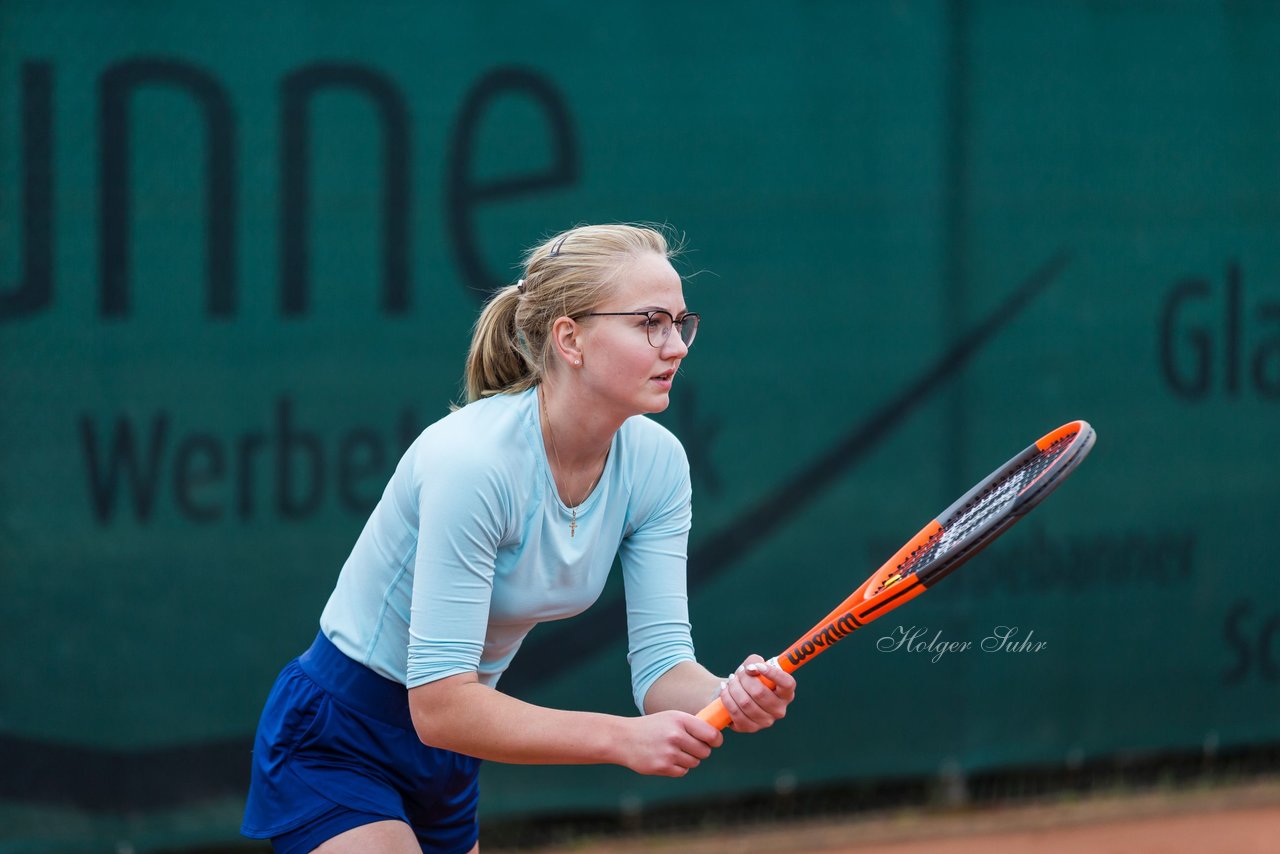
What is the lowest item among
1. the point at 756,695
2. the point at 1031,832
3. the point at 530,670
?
the point at 1031,832

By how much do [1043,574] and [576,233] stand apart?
2.40 metres

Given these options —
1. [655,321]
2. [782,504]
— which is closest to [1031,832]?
[782,504]

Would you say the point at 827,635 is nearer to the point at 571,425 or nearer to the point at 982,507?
the point at 982,507

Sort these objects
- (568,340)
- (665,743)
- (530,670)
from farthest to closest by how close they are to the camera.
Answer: (530,670), (568,340), (665,743)

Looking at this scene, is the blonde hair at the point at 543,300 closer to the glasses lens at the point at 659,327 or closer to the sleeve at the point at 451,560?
the glasses lens at the point at 659,327

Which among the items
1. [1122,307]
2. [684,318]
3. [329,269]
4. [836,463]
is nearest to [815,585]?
[836,463]

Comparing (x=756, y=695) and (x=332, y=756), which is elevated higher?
(x=756, y=695)

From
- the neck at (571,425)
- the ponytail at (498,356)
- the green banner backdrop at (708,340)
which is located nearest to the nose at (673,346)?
the neck at (571,425)

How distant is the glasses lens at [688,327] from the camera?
1.92 meters

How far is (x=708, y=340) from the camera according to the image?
12.2 ft

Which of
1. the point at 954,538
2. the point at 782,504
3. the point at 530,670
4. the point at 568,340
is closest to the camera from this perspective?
the point at 568,340

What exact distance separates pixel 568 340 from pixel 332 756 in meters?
0.62

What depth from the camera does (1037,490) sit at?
6.31 ft

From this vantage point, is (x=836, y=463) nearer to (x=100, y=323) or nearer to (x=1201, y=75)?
(x=1201, y=75)
